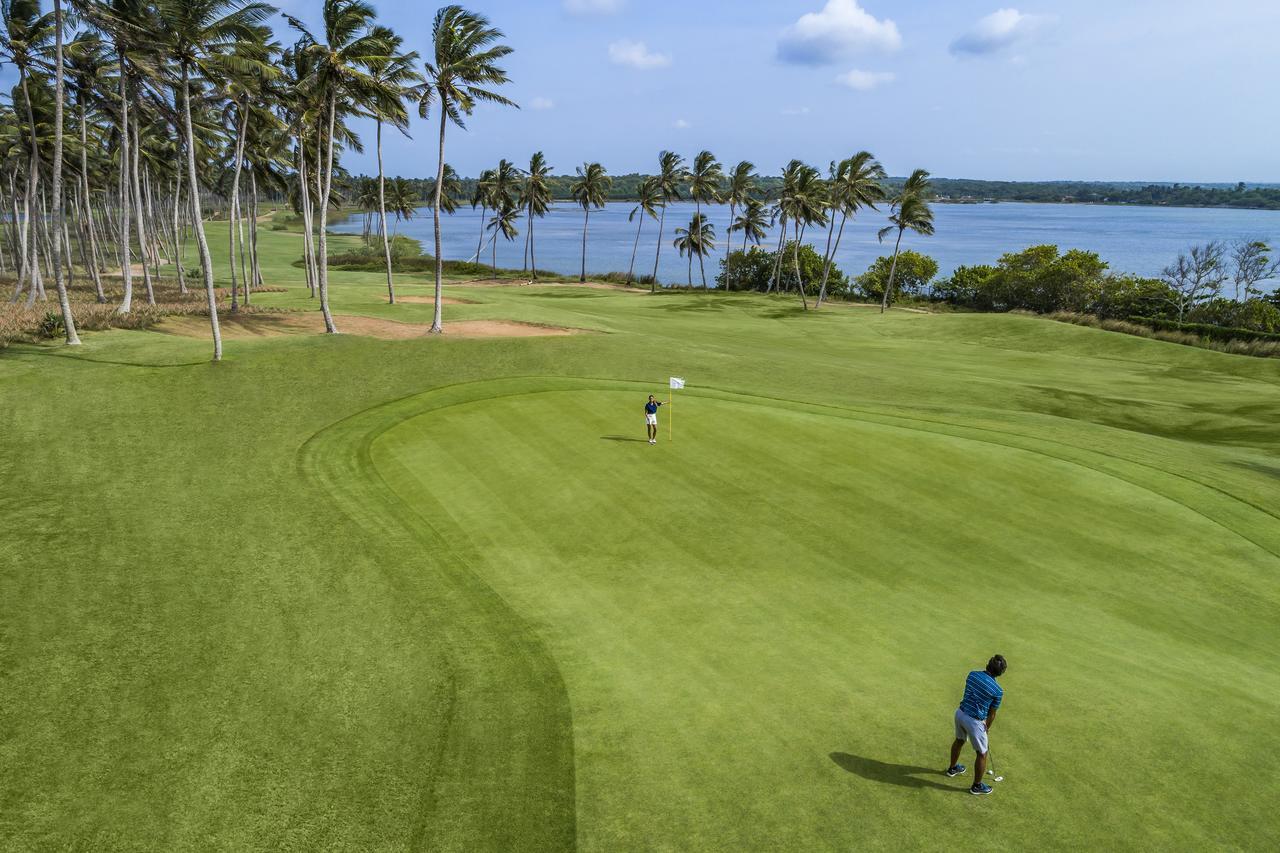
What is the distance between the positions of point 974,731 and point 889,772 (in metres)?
1.50

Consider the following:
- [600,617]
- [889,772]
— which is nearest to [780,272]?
[600,617]

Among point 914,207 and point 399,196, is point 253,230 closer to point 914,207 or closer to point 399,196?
point 399,196

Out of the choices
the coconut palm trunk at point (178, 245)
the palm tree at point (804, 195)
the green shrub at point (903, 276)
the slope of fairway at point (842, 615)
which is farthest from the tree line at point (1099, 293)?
the coconut palm trunk at point (178, 245)

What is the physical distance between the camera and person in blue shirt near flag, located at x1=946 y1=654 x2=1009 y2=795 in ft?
33.8

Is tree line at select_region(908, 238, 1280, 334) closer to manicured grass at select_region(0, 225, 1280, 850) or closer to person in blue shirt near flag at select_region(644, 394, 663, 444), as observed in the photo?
manicured grass at select_region(0, 225, 1280, 850)

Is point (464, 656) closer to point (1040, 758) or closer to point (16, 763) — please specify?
point (16, 763)

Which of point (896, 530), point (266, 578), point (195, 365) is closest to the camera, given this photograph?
point (266, 578)

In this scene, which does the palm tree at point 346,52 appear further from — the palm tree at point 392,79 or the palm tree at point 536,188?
the palm tree at point 536,188

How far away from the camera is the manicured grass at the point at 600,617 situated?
10.2 metres

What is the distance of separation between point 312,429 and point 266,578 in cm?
1206

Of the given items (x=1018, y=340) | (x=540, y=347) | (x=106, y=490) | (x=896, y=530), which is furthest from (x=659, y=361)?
(x=1018, y=340)

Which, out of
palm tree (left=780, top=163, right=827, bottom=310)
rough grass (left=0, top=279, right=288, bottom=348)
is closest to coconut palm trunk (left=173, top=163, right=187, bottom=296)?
rough grass (left=0, top=279, right=288, bottom=348)

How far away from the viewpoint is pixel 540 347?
132ft

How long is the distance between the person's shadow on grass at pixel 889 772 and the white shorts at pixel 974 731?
80 centimetres
